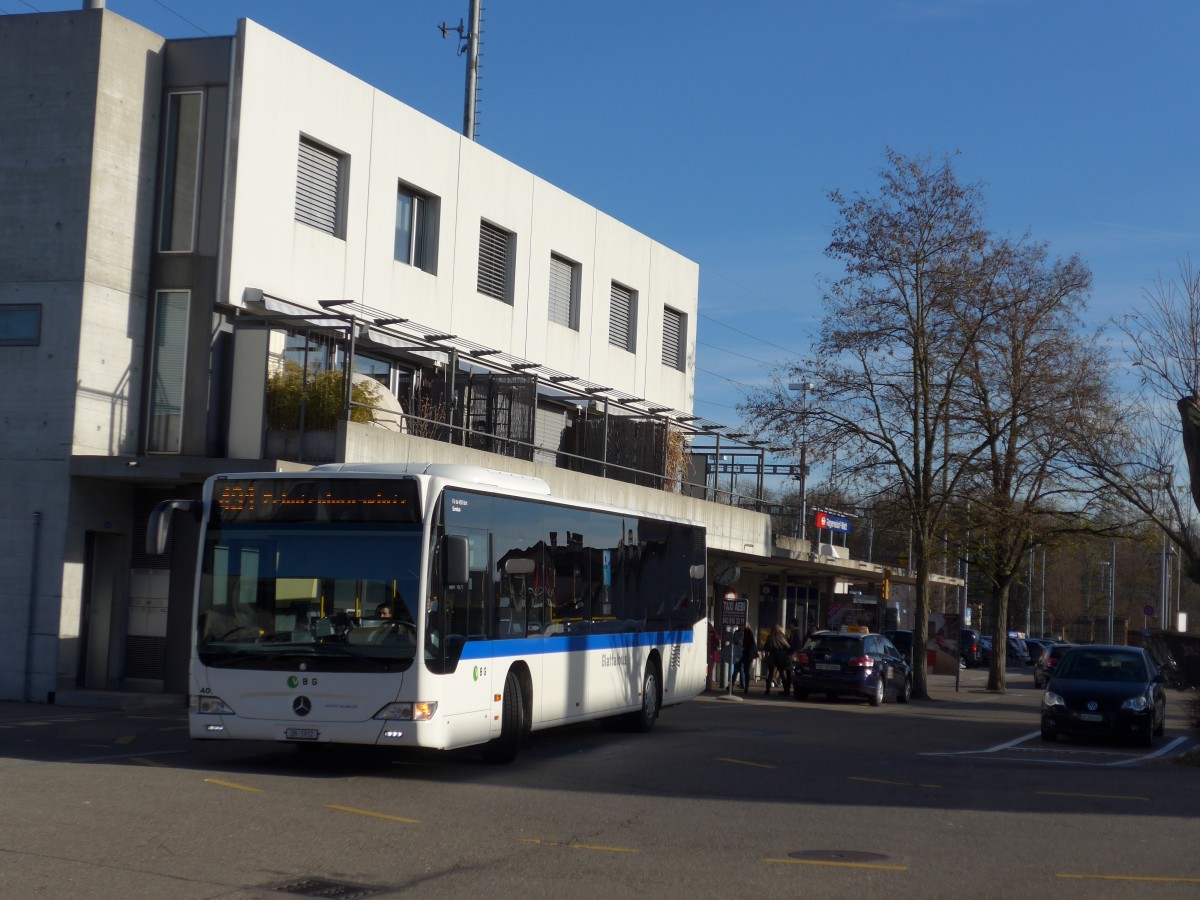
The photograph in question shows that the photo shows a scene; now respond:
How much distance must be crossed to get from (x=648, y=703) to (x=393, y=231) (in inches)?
432

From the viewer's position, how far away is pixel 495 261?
30.3 meters

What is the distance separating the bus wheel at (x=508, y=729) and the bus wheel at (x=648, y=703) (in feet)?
16.3

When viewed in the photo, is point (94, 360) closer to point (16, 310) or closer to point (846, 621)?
point (16, 310)

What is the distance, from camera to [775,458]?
37344 mm

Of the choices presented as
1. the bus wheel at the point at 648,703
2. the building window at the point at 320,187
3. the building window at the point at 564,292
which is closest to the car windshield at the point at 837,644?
the building window at the point at 564,292

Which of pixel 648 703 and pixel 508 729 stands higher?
pixel 508 729

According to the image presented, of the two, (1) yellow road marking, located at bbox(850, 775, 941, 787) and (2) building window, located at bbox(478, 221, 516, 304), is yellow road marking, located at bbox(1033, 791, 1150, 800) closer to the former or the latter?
(1) yellow road marking, located at bbox(850, 775, 941, 787)

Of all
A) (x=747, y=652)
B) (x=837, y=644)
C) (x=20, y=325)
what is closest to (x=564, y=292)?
(x=747, y=652)

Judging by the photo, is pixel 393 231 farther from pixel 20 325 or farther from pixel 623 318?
pixel 623 318

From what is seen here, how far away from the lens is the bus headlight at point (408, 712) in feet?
44.1

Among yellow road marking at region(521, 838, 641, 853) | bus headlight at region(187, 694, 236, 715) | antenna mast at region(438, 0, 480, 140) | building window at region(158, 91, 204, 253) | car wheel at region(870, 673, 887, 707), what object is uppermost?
antenna mast at region(438, 0, 480, 140)

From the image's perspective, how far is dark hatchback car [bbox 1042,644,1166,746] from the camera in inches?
860

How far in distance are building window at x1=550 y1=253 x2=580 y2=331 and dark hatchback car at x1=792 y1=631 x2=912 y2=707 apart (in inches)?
366

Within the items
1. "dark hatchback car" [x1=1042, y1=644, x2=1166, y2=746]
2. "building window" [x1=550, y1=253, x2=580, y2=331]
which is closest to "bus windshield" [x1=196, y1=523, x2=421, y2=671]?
"dark hatchback car" [x1=1042, y1=644, x2=1166, y2=746]
